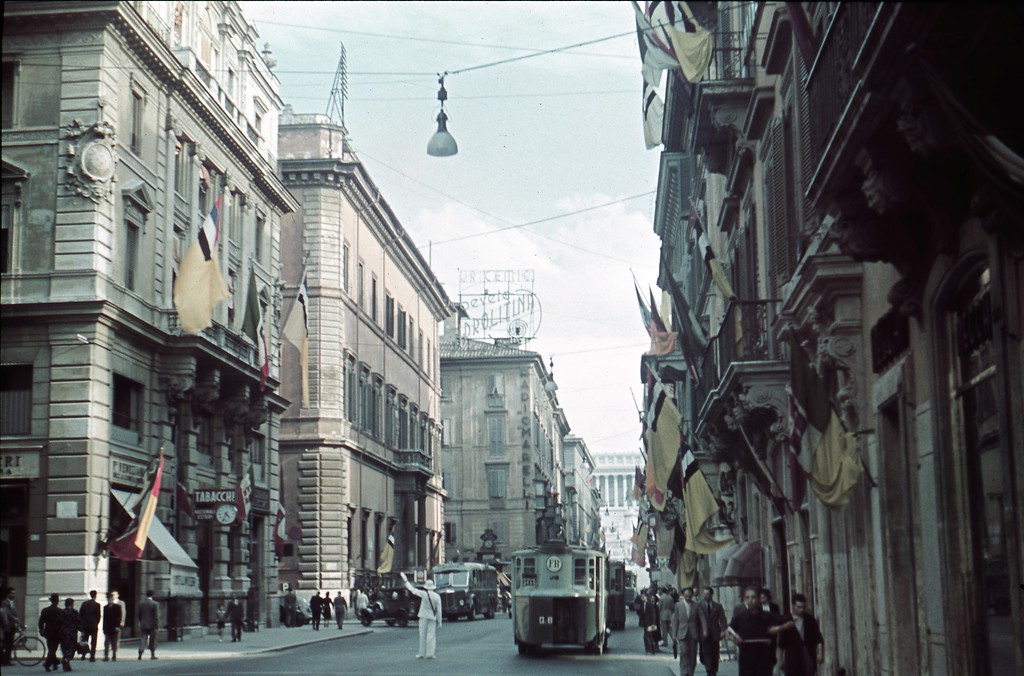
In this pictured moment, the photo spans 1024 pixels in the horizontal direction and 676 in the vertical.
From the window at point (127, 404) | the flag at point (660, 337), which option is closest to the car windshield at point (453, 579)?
the window at point (127, 404)

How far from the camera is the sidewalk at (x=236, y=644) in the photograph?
33219mm

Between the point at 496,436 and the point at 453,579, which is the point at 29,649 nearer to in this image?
the point at 453,579

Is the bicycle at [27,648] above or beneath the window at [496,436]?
beneath

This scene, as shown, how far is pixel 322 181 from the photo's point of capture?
60.6m

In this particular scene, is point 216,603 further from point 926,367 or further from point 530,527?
point 530,527

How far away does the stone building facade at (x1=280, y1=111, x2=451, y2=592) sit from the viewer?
59281 mm

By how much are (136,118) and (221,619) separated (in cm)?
1487

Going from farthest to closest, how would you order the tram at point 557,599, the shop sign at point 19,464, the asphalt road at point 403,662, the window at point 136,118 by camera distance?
the window at point 136,118
the shop sign at point 19,464
the tram at point 557,599
the asphalt road at point 403,662

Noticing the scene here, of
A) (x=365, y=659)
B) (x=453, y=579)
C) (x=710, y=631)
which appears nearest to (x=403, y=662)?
(x=365, y=659)

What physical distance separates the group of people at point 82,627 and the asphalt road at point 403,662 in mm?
493

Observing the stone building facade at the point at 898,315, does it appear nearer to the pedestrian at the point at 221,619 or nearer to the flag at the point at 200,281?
the flag at the point at 200,281

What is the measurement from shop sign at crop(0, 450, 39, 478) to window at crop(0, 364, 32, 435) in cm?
68

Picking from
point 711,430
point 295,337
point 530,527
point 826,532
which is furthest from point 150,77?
point 530,527

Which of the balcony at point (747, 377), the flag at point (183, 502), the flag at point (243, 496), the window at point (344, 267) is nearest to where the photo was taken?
the balcony at point (747, 377)
